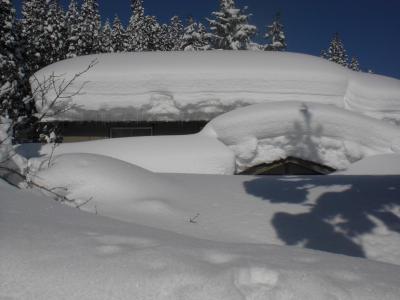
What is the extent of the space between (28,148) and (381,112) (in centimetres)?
819

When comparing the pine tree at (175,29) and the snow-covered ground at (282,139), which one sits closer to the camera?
the snow-covered ground at (282,139)

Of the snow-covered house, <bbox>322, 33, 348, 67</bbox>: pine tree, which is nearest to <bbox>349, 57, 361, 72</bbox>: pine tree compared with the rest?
<bbox>322, 33, 348, 67</bbox>: pine tree

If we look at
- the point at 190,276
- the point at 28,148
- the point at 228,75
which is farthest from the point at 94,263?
the point at 228,75

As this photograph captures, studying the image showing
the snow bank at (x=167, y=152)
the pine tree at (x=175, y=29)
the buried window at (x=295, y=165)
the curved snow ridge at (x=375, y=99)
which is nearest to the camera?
the snow bank at (x=167, y=152)

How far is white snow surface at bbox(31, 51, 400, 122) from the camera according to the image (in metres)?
9.30

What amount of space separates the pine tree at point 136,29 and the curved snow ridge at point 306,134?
34981 millimetres

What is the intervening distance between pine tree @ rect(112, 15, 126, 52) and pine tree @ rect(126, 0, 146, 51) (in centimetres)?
69

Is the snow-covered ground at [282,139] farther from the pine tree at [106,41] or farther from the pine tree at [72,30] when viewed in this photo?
the pine tree at [106,41]

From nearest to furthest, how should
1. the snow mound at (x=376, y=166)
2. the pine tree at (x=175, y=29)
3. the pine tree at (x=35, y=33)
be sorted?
the snow mound at (x=376, y=166), the pine tree at (x=35, y=33), the pine tree at (x=175, y=29)

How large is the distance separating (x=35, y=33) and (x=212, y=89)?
83.0 ft

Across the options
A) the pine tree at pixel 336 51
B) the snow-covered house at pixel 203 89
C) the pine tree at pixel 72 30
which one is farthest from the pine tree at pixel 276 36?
the snow-covered house at pixel 203 89

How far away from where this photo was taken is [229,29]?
101ft

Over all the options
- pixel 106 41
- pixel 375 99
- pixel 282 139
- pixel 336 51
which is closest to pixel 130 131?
pixel 282 139

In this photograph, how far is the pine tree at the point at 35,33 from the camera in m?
24.6
